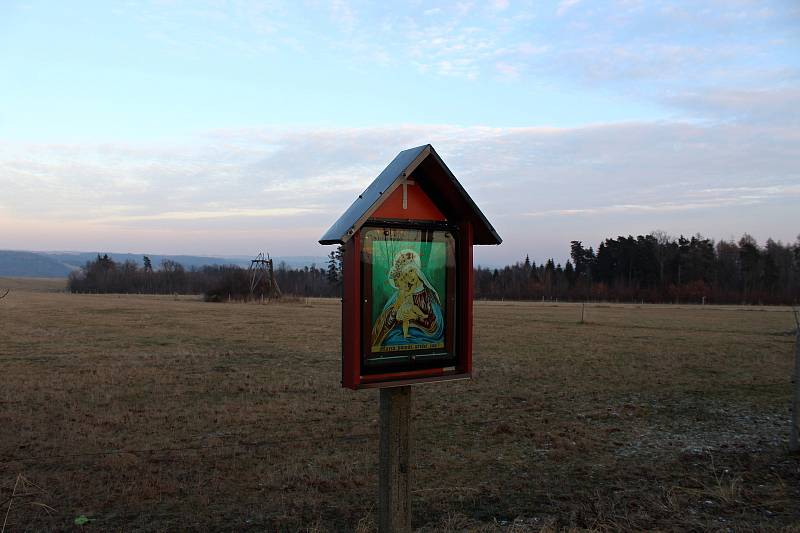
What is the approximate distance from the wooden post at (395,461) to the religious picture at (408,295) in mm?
391

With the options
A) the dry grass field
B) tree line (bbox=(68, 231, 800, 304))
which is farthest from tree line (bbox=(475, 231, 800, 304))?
the dry grass field

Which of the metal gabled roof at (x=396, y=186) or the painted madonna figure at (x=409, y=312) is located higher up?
the metal gabled roof at (x=396, y=186)

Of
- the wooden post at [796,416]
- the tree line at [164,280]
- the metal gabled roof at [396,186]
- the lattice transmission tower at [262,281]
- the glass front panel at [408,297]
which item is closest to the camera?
the metal gabled roof at [396,186]

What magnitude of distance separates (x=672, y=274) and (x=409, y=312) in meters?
105

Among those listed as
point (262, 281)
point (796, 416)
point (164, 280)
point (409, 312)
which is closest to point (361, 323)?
point (409, 312)

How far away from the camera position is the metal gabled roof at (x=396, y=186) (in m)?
4.43

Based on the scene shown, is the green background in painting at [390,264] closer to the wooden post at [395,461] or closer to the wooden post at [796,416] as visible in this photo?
the wooden post at [395,461]

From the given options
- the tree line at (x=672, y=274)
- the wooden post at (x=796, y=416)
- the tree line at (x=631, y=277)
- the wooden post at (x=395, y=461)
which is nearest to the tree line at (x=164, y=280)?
the tree line at (x=631, y=277)

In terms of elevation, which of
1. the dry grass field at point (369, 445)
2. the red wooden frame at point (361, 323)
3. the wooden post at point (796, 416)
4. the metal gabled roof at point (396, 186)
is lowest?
the dry grass field at point (369, 445)

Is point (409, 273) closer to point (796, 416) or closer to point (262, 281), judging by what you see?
point (796, 416)

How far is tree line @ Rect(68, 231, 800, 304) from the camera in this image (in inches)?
3593

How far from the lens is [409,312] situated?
4770 millimetres

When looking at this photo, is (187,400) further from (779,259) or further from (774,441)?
(779,259)

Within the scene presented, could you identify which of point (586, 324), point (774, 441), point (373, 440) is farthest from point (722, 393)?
point (586, 324)
